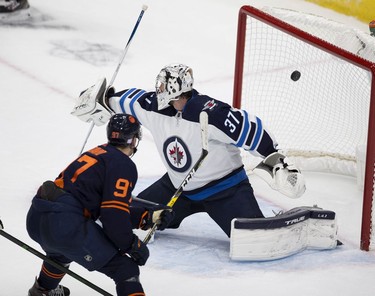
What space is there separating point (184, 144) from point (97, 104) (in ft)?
1.59

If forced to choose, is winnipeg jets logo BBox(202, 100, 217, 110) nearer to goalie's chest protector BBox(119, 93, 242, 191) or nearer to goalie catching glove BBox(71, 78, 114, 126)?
goalie's chest protector BBox(119, 93, 242, 191)

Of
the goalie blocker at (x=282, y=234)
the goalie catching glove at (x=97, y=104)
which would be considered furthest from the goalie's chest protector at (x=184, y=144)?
the goalie blocker at (x=282, y=234)

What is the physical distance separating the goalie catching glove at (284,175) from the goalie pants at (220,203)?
0.54ft

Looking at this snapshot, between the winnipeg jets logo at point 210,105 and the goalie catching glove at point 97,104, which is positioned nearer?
the winnipeg jets logo at point 210,105

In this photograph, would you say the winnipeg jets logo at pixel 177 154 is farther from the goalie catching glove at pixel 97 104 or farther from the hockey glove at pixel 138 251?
the hockey glove at pixel 138 251

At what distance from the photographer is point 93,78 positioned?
6375 mm

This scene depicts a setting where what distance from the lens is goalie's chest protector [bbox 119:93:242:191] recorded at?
4062 mm

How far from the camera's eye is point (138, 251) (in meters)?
3.40

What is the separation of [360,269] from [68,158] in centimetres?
173

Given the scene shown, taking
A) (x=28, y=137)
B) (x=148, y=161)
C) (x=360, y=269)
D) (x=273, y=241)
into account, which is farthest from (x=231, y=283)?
(x=28, y=137)

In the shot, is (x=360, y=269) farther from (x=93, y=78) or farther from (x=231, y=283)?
(x=93, y=78)

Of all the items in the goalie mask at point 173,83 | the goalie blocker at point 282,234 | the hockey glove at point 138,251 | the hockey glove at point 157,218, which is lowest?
the goalie blocker at point 282,234

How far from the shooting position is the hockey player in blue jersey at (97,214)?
3312 millimetres

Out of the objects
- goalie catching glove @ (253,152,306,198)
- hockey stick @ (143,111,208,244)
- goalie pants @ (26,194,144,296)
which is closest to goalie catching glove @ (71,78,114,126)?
hockey stick @ (143,111,208,244)
